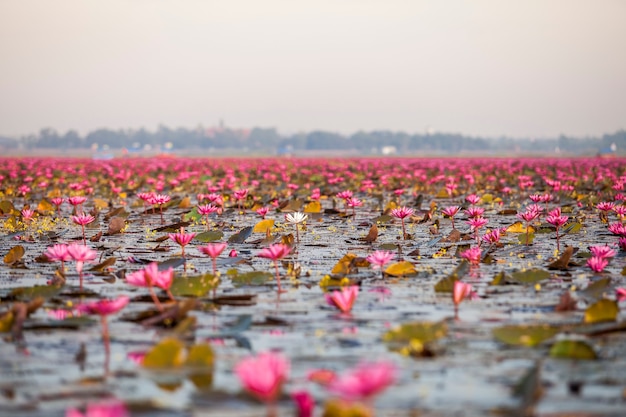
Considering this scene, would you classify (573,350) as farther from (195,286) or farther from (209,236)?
(209,236)

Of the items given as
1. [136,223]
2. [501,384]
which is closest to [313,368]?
[501,384]

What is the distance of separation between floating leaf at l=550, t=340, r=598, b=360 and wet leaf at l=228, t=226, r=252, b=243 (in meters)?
5.12

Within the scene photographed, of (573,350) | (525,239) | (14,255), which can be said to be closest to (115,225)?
(14,255)

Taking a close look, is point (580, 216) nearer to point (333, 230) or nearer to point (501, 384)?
point (333, 230)

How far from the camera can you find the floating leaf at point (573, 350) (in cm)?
373

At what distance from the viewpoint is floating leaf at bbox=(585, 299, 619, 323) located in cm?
436

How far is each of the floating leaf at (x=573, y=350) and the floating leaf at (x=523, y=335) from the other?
20 cm

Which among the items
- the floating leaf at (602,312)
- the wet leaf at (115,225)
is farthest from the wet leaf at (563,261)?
the wet leaf at (115,225)

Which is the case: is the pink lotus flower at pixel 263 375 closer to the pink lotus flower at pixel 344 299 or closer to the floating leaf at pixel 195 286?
the pink lotus flower at pixel 344 299

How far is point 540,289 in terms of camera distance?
18.9 feet

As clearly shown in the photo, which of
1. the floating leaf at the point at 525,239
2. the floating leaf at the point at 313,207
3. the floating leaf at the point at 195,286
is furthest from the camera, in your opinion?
the floating leaf at the point at 313,207

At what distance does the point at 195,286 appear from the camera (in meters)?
5.43

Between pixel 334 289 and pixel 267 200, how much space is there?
928cm

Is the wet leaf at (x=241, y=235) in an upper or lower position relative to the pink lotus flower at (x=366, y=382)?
lower
